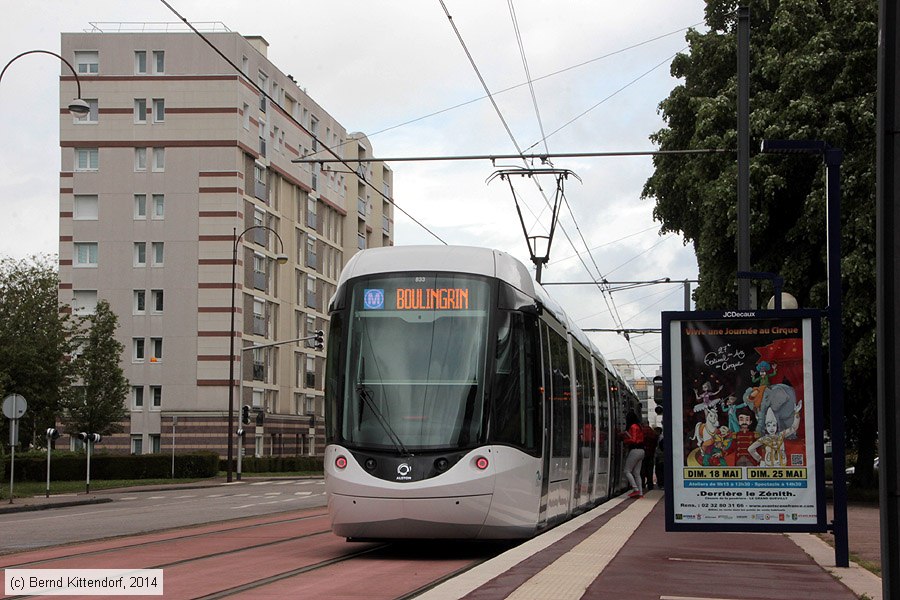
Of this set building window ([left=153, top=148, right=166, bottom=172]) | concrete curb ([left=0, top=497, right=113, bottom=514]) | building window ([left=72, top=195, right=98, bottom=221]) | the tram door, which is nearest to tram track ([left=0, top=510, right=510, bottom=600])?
the tram door

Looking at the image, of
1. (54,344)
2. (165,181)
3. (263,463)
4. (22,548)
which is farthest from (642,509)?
(165,181)

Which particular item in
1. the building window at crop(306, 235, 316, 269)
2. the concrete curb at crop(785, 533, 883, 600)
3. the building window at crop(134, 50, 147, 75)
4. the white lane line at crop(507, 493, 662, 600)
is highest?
the building window at crop(134, 50, 147, 75)

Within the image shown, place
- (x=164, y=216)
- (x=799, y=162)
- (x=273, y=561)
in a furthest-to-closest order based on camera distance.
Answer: (x=164, y=216)
(x=799, y=162)
(x=273, y=561)

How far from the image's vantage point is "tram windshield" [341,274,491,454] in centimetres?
1321

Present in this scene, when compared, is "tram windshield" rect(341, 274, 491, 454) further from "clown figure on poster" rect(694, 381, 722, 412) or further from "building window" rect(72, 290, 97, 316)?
"building window" rect(72, 290, 97, 316)

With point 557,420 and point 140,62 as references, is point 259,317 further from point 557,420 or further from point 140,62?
point 557,420

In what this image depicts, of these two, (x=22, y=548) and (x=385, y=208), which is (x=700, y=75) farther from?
(x=385, y=208)

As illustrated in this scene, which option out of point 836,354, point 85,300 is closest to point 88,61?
point 85,300

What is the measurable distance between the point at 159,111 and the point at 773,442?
60699mm

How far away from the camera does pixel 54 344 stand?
52125 mm

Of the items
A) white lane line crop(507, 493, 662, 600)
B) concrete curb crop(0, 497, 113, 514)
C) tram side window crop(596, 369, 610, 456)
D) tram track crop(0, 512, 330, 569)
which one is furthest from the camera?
concrete curb crop(0, 497, 113, 514)

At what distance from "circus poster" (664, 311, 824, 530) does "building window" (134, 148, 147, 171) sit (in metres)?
60.0

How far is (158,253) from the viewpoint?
68.5 m

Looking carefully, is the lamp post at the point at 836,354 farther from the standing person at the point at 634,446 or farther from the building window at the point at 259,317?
the building window at the point at 259,317
